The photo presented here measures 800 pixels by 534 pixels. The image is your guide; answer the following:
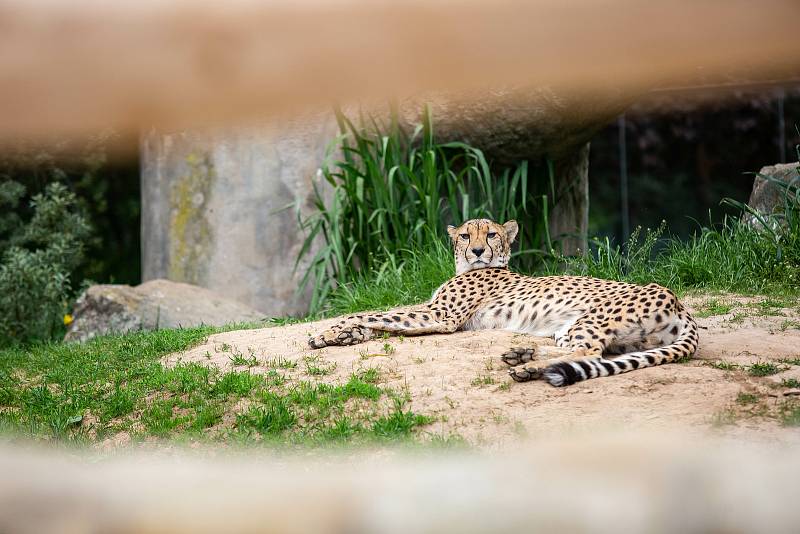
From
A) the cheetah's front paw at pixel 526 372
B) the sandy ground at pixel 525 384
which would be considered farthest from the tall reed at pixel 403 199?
the cheetah's front paw at pixel 526 372

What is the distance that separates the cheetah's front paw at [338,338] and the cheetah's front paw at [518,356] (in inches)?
41.7

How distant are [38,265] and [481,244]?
15.9 ft

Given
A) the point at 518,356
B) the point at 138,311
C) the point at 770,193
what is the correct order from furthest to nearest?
the point at 770,193
the point at 138,311
the point at 518,356

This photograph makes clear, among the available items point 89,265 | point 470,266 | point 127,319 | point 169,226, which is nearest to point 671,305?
point 470,266

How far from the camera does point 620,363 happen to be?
418cm

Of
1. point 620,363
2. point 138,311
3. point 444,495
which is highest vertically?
point 444,495

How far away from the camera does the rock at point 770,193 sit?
733cm

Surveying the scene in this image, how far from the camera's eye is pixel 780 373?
12.9 feet

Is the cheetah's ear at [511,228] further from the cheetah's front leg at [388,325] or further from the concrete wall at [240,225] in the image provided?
the concrete wall at [240,225]

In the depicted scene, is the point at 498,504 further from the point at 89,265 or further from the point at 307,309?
the point at 89,265

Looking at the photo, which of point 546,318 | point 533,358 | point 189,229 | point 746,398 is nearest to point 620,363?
point 533,358

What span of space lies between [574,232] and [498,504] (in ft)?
26.4

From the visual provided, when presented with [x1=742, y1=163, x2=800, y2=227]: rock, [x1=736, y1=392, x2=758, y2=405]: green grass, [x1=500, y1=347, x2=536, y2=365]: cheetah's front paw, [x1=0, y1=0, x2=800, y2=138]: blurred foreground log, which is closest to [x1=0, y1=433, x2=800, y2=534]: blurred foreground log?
[x1=0, y1=0, x2=800, y2=138]: blurred foreground log

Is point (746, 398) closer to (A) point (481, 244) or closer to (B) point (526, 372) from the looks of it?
(B) point (526, 372)
